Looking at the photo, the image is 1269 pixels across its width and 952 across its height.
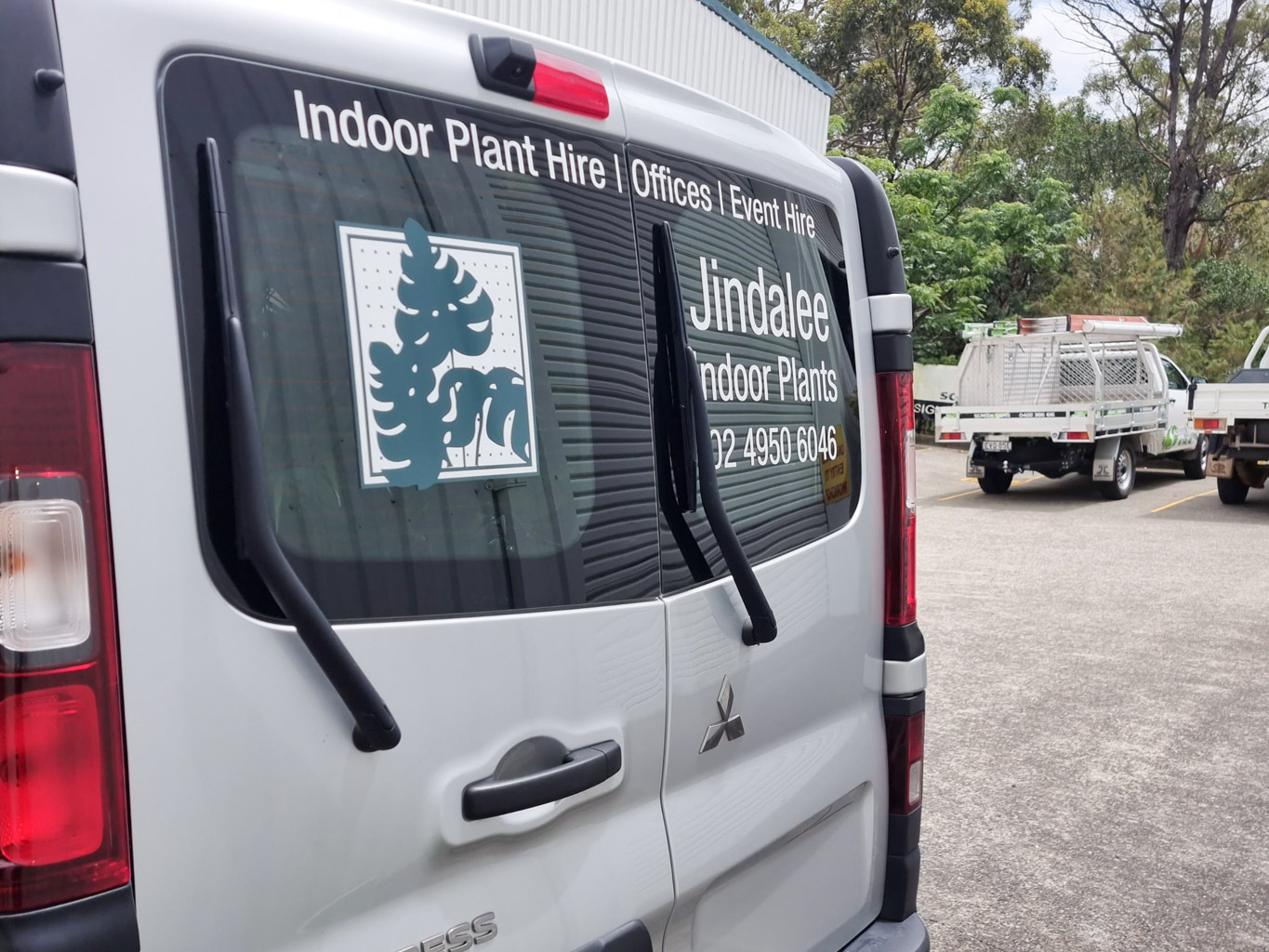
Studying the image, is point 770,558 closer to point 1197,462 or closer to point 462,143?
point 462,143

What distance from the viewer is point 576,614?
175 centimetres

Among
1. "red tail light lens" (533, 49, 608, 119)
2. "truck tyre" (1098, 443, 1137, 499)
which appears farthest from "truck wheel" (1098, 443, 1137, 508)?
"red tail light lens" (533, 49, 608, 119)

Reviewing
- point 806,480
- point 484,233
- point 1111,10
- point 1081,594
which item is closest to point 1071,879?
point 806,480

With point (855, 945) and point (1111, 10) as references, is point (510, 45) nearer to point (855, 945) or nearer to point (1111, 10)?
point (855, 945)

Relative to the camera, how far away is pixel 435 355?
1545mm

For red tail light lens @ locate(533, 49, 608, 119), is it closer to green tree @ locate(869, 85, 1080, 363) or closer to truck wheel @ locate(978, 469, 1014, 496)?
truck wheel @ locate(978, 469, 1014, 496)

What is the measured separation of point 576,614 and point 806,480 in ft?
2.43

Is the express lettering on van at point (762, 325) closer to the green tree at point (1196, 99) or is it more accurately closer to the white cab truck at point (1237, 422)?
the white cab truck at point (1237, 422)

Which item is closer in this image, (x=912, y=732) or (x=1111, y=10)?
(x=912, y=732)

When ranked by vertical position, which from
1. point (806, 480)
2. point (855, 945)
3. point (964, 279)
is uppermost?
point (964, 279)

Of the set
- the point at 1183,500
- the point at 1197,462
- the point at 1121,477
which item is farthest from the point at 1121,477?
the point at 1197,462

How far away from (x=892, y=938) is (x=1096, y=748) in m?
3.39

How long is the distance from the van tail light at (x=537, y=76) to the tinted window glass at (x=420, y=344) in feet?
0.16

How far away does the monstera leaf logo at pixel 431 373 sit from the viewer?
4.95ft
